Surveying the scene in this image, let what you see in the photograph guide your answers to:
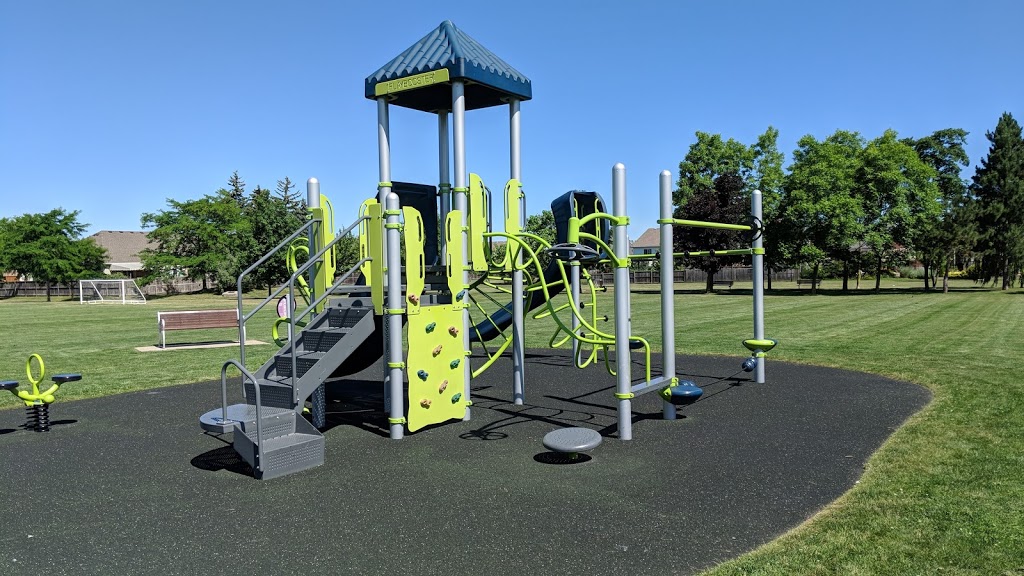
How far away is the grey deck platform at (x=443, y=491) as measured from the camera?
14.2 ft

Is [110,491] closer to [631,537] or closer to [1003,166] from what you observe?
[631,537]

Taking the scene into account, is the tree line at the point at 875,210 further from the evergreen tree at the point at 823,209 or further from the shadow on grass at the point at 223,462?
the shadow on grass at the point at 223,462

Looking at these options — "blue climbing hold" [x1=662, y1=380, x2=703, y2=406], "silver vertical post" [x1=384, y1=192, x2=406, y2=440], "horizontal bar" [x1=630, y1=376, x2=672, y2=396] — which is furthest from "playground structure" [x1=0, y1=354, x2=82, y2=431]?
"blue climbing hold" [x1=662, y1=380, x2=703, y2=406]

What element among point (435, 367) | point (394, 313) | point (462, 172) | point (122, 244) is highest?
point (122, 244)

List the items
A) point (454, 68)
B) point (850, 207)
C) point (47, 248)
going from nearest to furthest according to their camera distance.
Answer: point (454, 68) < point (850, 207) < point (47, 248)

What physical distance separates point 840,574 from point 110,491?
17.6ft

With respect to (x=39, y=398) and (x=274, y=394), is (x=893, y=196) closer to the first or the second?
(x=274, y=394)

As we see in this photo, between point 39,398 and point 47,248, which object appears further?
point 47,248

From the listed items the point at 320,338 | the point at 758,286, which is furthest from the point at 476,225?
the point at 758,286

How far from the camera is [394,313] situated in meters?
7.40

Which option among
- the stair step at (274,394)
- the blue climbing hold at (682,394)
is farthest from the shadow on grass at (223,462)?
the blue climbing hold at (682,394)

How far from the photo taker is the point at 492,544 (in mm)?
4445

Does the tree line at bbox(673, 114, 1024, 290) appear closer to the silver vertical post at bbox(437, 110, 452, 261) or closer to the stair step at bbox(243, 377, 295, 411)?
the silver vertical post at bbox(437, 110, 452, 261)

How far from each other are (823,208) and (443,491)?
42463mm
